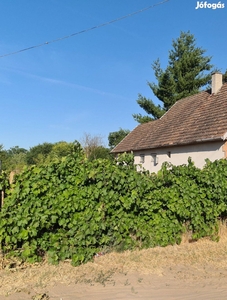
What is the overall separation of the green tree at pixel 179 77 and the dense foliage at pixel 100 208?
73.7 ft

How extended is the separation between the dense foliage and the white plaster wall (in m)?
5.18

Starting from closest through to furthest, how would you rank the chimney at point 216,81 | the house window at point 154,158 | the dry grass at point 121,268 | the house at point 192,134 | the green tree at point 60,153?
1. the dry grass at point 121,268
2. the green tree at point 60,153
3. the house at point 192,134
4. the chimney at point 216,81
5. the house window at point 154,158

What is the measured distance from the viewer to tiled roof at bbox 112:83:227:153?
1144 cm

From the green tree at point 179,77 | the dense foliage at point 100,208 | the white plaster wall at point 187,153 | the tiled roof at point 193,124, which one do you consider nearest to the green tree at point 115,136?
the green tree at point 179,77

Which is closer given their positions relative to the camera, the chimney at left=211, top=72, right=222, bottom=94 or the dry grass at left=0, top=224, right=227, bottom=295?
the dry grass at left=0, top=224, right=227, bottom=295

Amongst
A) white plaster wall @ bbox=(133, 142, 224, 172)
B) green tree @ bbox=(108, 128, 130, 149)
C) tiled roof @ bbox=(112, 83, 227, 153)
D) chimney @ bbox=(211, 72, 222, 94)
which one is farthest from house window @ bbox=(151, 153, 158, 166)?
green tree @ bbox=(108, 128, 130, 149)

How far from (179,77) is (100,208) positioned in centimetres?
2471

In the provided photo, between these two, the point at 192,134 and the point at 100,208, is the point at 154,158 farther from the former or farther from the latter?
the point at 100,208

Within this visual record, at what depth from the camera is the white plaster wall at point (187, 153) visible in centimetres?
1059

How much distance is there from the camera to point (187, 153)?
12.2 metres

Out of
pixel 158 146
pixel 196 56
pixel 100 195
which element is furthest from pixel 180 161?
pixel 196 56

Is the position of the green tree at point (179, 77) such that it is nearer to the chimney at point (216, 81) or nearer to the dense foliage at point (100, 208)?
the chimney at point (216, 81)

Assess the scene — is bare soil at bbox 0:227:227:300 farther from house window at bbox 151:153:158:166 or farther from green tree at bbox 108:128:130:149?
green tree at bbox 108:128:130:149

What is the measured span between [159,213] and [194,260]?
3.32 ft
